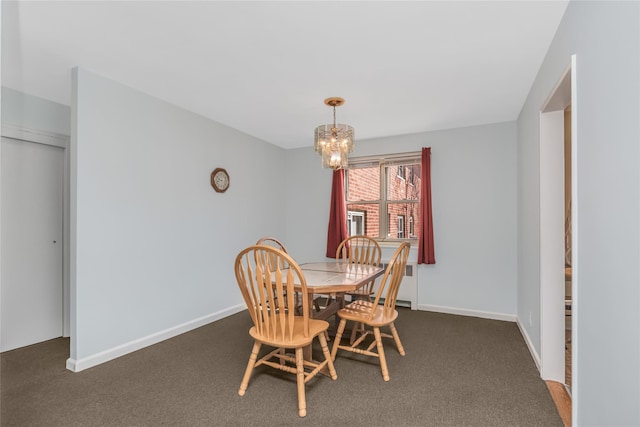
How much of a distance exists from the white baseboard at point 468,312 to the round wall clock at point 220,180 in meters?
2.94

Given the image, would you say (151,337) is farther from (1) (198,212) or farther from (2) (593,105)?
(2) (593,105)

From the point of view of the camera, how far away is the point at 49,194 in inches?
132

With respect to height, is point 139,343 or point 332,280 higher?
point 332,280

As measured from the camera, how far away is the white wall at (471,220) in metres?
3.98

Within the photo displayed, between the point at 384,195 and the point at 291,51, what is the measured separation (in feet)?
9.29

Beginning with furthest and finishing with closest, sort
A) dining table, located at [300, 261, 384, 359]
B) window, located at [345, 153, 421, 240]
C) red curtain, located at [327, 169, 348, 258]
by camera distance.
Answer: red curtain, located at [327, 169, 348, 258] → window, located at [345, 153, 421, 240] → dining table, located at [300, 261, 384, 359]

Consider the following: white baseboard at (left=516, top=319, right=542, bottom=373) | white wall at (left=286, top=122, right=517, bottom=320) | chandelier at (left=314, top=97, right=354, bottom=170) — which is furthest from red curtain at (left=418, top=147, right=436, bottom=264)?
chandelier at (left=314, top=97, right=354, bottom=170)

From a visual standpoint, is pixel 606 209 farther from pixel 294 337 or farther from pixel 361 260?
pixel 361 260

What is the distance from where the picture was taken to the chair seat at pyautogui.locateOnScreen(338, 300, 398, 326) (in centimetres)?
251

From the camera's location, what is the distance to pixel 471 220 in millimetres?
4172

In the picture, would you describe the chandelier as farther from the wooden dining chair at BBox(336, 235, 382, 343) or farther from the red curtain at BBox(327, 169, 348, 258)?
the red curtain at BBox(327, 169, 348, 258)

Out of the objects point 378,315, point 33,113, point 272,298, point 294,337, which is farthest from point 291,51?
point 33,113

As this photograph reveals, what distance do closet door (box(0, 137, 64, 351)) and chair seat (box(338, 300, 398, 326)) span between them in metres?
2.97

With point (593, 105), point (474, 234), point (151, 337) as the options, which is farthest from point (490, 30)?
point (151, 337)
